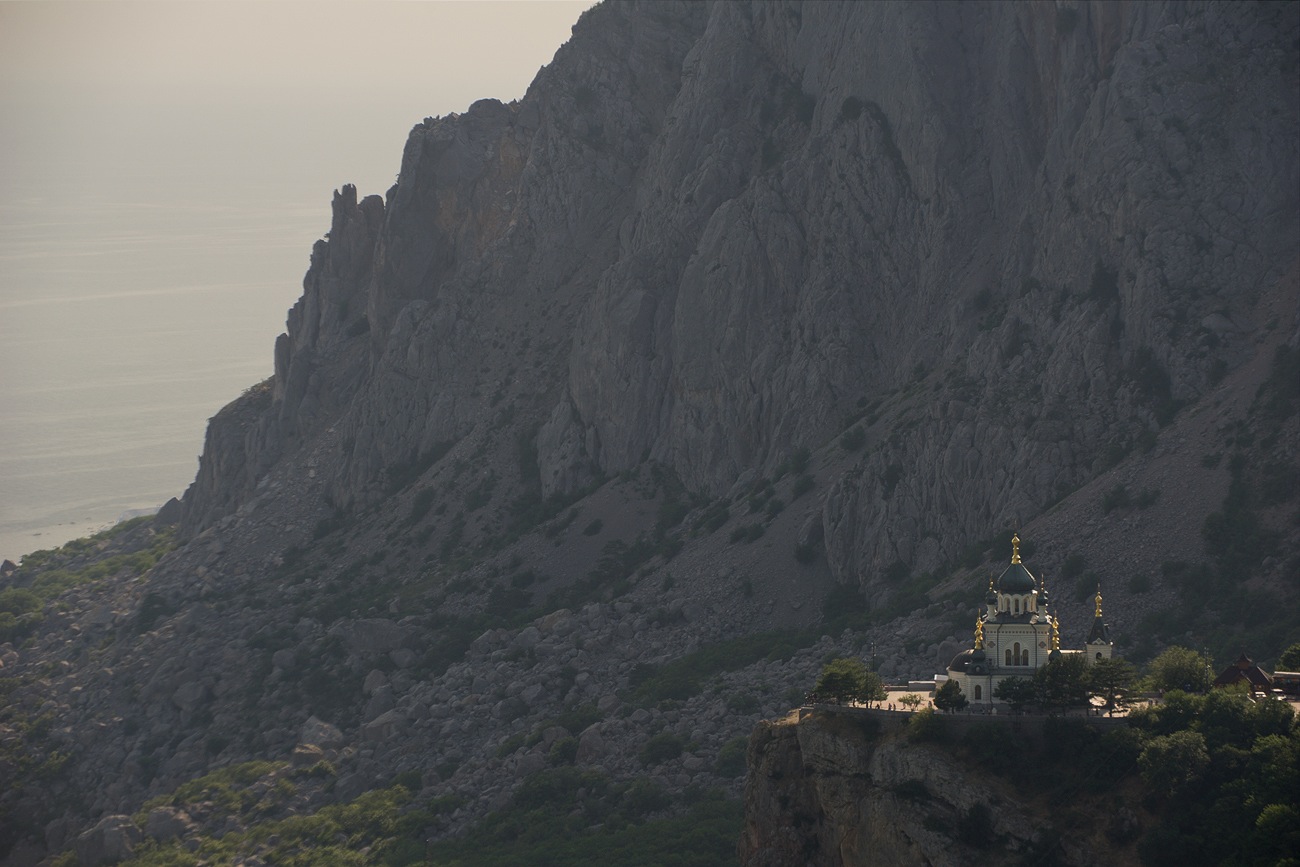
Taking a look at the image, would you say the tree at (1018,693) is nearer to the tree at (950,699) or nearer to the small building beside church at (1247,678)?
the tree at (950,699)

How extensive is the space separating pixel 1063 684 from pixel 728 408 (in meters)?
61.7

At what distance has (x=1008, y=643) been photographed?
325 feet

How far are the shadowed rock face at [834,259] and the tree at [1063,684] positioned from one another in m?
37.0

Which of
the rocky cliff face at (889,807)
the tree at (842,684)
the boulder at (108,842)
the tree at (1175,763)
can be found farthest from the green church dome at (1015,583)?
the boulder at (108,842)

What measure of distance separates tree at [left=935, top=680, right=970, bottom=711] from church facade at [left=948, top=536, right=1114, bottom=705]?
132 centimetres

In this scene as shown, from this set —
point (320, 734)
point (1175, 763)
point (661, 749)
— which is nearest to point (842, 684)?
point (1175, 763)

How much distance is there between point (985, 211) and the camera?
152000 millimetres

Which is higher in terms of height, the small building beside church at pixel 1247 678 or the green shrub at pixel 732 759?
the small building beside church at pixel 1247 678

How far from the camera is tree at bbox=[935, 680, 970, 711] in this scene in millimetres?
96500

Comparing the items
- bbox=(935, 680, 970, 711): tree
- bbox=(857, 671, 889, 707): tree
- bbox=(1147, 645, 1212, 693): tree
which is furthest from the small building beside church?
bbox=(857, 671, 889, 707): tree

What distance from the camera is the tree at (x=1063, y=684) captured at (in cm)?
9544

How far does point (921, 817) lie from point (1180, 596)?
3215 cm

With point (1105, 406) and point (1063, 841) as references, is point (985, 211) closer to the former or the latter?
point (1105, 406)

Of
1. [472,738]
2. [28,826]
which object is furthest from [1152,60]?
[28,826]
